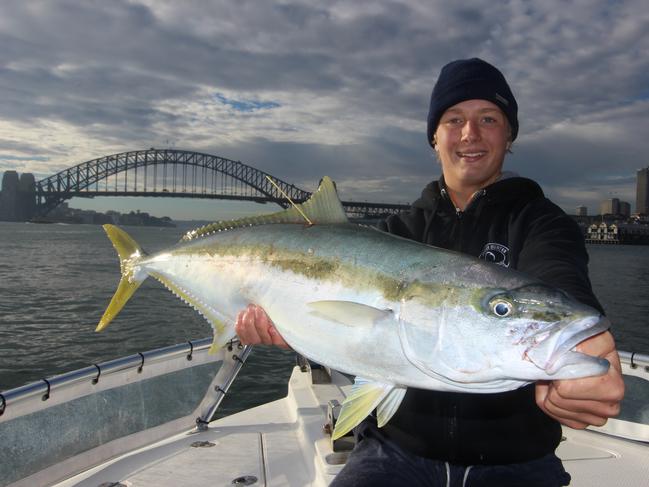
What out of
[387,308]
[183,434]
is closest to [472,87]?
[387,308]

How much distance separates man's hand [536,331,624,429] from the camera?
2.08 metres

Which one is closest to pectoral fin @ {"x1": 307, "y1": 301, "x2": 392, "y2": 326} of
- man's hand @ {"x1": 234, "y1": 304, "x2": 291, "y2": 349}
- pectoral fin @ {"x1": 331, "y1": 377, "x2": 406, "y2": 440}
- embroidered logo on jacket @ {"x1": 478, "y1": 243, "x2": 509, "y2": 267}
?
pectoral fin @ {"x1": 331, "y1": 377, "x2": 406, "y2": 440}

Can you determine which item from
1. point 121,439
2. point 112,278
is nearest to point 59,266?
point 112,278

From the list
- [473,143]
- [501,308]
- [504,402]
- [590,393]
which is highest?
[473,143]

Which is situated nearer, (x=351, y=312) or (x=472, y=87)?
(x=351, y=312)

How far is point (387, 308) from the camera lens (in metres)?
2.44

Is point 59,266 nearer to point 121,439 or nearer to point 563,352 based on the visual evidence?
point 121,439

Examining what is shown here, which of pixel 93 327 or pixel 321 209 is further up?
pixel 321 209

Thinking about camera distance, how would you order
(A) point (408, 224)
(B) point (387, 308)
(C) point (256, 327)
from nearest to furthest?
(B) point (387, 308) → (C) point (256, 327) → (A) point (408, 224)

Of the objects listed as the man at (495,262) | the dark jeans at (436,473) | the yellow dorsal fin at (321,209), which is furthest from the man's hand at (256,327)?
the dark jeans at (436,473)

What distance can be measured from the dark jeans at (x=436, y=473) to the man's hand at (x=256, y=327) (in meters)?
0.93

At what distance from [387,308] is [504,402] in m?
1.21

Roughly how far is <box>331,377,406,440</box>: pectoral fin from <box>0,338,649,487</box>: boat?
1939mm

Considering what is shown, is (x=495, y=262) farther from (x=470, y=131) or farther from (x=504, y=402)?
(x=470, y=131)
